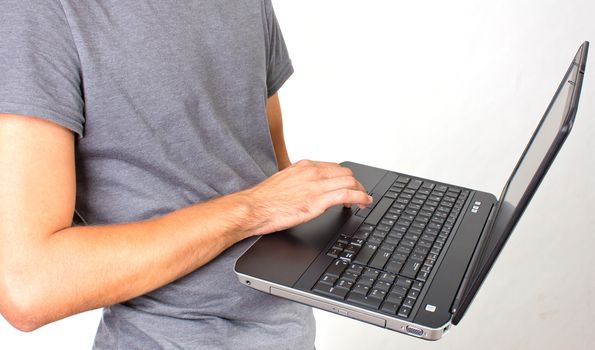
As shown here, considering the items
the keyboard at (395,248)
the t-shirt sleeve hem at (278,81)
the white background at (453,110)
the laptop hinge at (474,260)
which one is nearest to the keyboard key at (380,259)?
the keyboard at (395,248)

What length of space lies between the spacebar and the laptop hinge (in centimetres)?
15

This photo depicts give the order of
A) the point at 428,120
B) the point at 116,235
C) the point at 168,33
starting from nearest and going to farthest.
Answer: the point at 116,235, the point at 168,33, the point at 428,120

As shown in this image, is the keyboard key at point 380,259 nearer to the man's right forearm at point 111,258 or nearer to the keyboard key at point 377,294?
the keyboard key at point 377,294

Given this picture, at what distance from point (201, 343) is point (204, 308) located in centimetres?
5

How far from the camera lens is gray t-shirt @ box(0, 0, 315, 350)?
Result: 2.57ft

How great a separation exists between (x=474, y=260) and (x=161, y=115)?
1.50 feet

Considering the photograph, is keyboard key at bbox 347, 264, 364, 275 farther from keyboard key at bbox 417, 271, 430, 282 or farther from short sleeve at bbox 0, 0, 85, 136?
short sleeve at bbox 0, 0, 85, 136

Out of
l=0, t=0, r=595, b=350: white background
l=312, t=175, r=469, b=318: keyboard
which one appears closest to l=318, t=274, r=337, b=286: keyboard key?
l=312, t=175, r=469, b=318: keyboard

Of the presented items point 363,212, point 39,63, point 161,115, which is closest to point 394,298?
point 363,212

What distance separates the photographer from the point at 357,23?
1.85 m

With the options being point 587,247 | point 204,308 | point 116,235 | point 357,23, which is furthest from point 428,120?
point 116,235

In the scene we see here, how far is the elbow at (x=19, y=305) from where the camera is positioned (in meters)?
0.76

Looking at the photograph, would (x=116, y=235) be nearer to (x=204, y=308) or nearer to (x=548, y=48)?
(x=204, y=308)

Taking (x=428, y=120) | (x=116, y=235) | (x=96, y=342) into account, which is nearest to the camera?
(x=116, y=235)
